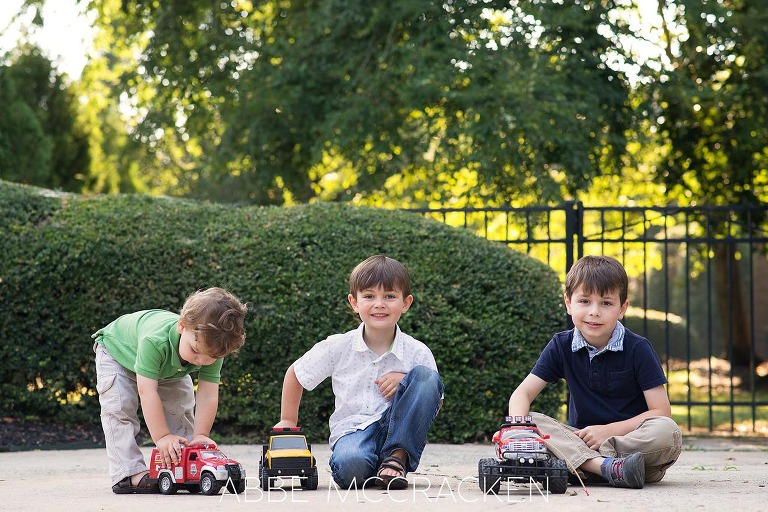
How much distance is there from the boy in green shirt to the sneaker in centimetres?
172

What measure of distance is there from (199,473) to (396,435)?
35.1 inches

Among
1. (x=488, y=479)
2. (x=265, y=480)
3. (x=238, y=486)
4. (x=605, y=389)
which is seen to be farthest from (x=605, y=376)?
(x=238, y=486)

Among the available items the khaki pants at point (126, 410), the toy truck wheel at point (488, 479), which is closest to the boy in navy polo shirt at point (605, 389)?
the toy truck wheel at point (488, 479)

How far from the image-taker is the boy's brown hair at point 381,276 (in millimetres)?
4664

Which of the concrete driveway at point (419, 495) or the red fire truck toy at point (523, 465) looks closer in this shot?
the concrete driveway at point (419, 495)

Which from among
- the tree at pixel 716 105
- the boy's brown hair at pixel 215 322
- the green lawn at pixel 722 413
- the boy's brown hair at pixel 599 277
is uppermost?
the tree at pixel 716 105

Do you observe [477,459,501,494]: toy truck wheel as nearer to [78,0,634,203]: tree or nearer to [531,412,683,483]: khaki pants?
[531,412,683,483]: khaki pants

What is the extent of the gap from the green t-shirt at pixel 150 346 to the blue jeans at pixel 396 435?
713 millimetres

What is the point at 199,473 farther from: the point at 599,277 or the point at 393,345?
the point at 599,277

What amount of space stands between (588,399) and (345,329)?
2860 millimetres

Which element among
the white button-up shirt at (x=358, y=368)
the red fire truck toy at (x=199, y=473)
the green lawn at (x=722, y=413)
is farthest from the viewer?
the green lawn at (x=722, y=413)

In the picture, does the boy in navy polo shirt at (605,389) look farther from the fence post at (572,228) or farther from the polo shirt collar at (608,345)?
the fence post at (572,228)

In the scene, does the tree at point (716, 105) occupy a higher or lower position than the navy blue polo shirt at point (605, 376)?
higher

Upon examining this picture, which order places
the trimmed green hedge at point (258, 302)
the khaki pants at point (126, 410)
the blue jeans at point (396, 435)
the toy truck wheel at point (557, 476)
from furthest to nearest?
1. the trimmed green hedge at point (258, 302)
2. the khaki pants at point (126, 410)
3. the blue jeans at point (396, 435)
4. the toy truck wheel at point (557, 476)
